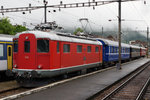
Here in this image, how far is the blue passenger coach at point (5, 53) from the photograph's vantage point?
44.1 feet

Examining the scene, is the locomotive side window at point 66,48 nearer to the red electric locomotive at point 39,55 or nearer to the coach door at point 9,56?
the red electric locomotive at point 39,55

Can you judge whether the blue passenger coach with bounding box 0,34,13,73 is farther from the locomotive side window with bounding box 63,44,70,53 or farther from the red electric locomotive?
the locomotive side window with bounding box 63,44,70,53

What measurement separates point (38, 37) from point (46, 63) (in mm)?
1549

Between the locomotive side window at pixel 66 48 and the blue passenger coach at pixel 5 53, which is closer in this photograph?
the locomotive side window at pixel 66 48

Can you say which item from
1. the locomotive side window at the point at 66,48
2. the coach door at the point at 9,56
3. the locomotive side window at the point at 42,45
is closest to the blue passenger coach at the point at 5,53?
the coach door at the point at 9,56

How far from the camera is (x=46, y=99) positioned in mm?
8445

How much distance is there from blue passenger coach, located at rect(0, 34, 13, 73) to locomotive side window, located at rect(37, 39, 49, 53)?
10.9 feet

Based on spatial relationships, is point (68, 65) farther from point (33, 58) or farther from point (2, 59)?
point (2, 59)

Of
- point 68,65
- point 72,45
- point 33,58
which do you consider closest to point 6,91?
point 33,58

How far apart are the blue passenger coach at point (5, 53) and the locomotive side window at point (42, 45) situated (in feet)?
10.9

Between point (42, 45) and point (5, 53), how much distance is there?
3.59 m

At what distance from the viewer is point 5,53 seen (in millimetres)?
13680

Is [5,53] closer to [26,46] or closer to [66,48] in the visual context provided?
[26,46]

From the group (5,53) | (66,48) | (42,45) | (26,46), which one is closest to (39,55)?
(42,45)
